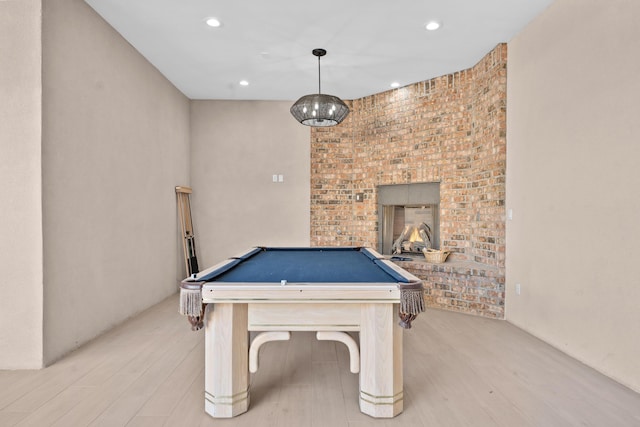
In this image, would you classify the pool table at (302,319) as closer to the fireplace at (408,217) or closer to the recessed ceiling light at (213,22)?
the recessed ceiling light at (213,22)

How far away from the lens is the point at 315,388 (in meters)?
2.28

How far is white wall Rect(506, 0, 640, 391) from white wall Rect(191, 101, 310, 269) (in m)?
3.00

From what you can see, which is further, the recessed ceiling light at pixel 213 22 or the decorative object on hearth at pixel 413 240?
the decorative object on hearth at pixel 413 240

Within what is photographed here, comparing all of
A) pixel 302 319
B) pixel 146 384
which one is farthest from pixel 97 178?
pixel 302 319

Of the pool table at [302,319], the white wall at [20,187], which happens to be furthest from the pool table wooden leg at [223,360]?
the white wall at [20,187]

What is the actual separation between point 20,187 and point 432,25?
367cm

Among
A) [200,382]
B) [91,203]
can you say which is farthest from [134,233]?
[200,382]

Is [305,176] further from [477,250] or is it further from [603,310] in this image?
[603,310]

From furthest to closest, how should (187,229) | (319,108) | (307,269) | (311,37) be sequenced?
(187,229), (311,37), (319,108), (307,269)

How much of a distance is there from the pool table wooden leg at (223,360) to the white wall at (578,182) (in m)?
2.50

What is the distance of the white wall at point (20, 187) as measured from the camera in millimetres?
2508

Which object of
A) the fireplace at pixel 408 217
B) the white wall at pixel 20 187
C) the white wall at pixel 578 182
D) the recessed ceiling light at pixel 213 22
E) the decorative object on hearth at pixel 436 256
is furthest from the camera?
the fireplace at pixel 408 217

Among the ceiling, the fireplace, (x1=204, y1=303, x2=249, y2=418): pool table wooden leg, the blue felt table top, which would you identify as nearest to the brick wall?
the fireplace

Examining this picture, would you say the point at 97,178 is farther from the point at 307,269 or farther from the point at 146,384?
the point at 307,269
